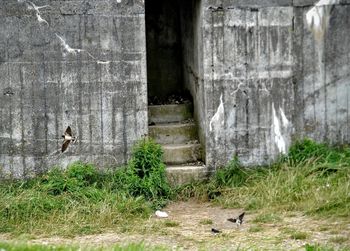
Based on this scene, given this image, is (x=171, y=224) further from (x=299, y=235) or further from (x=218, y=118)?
(x=218, y=118)

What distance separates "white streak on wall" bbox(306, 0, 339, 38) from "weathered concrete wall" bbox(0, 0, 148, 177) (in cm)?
215

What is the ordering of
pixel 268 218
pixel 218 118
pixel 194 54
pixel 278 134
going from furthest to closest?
pixel 194 54 → pixel 278 134 → pixel 218 118 → pixel 268 218

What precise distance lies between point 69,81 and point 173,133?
1.59 meters

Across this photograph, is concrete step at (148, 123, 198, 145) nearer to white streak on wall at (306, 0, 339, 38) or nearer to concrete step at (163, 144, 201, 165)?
concrete step at (163, 144, 201, 165)

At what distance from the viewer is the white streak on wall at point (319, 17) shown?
9.13 m

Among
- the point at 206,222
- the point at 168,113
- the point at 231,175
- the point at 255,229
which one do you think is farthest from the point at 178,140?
the point at 255,229

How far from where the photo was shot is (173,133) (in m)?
9.50

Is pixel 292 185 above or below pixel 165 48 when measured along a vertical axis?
below

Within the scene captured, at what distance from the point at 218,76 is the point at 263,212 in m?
1.94

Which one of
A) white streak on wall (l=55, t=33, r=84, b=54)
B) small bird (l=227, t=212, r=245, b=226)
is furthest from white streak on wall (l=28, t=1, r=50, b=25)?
small bird (l=227, t=212, r=245, b=226)

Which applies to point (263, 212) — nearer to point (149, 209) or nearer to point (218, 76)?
point (149, 209)

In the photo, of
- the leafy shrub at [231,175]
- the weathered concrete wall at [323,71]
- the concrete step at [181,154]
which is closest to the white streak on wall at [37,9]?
the concrete step at [181,154]

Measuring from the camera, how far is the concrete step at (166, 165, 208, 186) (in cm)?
897

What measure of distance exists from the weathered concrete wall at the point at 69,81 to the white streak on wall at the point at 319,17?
7.04 feet
